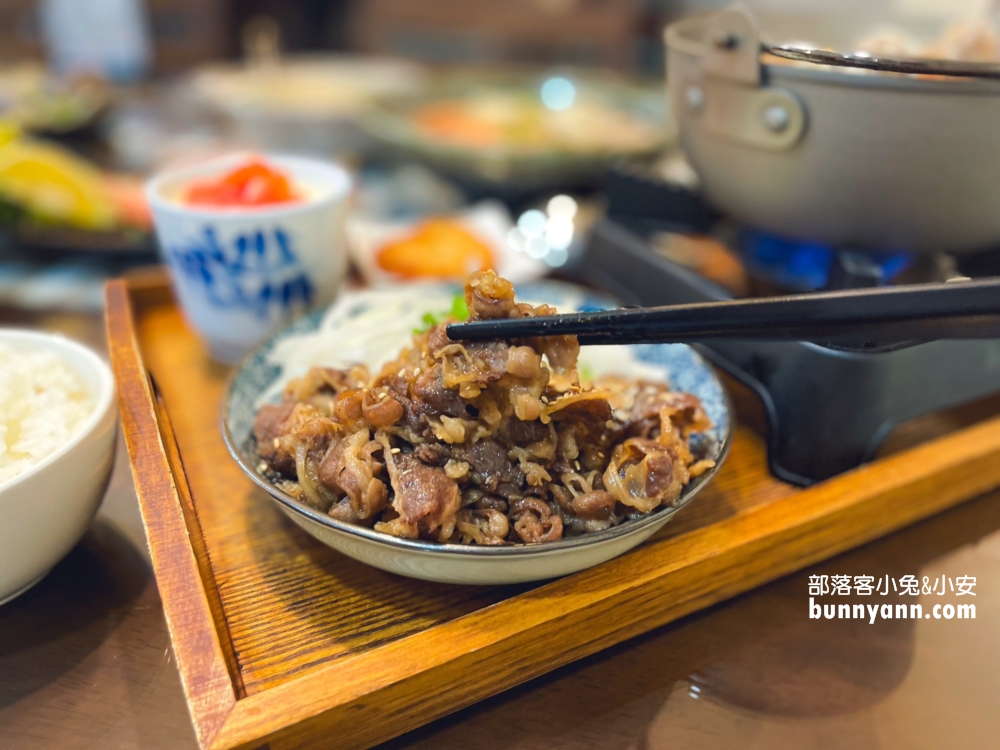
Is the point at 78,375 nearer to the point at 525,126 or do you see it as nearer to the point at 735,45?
the point at 735,45

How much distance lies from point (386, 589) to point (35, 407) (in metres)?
0.72

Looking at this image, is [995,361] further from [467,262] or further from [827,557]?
[467,262]

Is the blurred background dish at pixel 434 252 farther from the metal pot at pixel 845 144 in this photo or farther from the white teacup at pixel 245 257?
the metal pot at pixel 845 144

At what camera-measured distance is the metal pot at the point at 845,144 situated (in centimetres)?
126

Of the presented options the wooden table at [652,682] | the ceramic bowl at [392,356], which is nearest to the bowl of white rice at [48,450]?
the wooden table at [652,682]

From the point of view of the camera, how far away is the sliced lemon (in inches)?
93.7

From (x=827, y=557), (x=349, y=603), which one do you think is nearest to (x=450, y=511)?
(x=349, y=603)

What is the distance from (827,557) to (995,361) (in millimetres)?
617

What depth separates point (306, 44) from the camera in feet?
26.0

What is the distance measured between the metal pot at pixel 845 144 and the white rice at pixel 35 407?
142 centimetres

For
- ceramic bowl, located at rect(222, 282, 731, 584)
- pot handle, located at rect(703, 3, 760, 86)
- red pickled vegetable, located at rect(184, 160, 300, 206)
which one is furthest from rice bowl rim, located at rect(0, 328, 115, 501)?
pot handle, located at rect(703, 3, 760, 86)

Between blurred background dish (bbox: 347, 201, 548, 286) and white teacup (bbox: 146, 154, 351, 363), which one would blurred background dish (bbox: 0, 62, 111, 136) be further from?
white teacup (bbox: 146, 154, 351, 363)

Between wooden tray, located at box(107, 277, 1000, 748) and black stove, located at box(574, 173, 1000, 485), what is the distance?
0.26ft

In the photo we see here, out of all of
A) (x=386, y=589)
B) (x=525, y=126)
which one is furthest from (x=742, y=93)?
(x=525, y=126)
